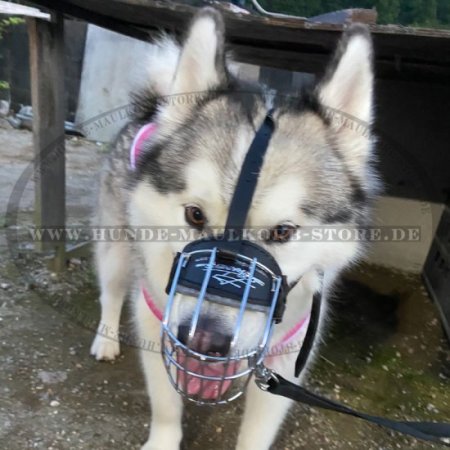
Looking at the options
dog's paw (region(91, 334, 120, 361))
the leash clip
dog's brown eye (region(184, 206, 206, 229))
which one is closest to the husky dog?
dog's brown eye (region(184, 206, 206, 229))

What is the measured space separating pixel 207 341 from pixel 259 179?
1.45ft

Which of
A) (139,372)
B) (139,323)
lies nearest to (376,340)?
(139,372)

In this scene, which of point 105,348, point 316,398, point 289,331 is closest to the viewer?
point 316,398

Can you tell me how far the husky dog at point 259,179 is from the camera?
1399mm

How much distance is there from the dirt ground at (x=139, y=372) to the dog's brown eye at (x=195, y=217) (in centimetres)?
115

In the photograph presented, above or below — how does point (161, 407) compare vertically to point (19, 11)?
below

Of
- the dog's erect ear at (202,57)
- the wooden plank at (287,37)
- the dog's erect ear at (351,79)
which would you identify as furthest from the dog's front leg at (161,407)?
the wooden plank at (287,37)

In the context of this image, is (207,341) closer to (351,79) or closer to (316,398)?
(316,398)

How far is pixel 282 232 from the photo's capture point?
1421 millimetres

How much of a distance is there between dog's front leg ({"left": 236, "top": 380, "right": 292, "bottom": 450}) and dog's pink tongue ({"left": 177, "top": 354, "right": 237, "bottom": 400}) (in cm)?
46

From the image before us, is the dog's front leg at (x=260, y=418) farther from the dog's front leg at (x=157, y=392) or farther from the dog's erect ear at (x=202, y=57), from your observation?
the dog's erect ear at (x=202, y=57)

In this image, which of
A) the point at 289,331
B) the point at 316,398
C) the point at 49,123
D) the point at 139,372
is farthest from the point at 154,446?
the point at 49,123

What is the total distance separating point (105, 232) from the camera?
106 inches

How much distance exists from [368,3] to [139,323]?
29.0 feet
